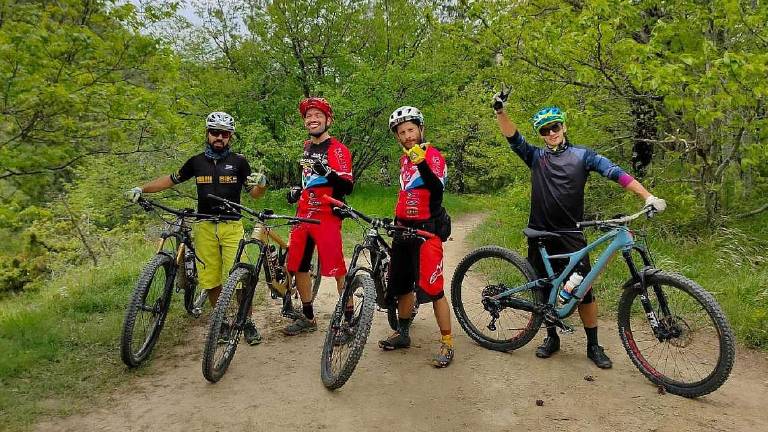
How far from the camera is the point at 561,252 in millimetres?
4469

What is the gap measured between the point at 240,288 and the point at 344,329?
1.06m

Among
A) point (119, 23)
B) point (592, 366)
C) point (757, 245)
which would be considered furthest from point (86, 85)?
point (757, 245)

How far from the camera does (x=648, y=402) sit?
3.72 metres

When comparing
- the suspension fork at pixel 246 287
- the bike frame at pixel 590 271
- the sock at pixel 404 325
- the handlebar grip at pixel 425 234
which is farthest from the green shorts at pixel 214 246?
the bike frame at pixel 590 271

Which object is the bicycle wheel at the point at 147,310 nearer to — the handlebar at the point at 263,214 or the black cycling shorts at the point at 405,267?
the handlebar at the point at 263,214

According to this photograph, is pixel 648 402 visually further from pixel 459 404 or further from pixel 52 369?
pixel 52 369

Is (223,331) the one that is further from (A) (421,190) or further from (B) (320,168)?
(A) (421,190)

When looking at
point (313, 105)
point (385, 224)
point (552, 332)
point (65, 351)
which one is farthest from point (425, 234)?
point (65, 351)

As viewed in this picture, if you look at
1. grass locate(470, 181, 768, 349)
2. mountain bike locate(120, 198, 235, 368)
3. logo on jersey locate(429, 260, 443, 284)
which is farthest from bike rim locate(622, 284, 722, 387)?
mountain bike locate(120, 198, 235, 368)

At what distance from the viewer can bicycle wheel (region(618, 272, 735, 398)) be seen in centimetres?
362

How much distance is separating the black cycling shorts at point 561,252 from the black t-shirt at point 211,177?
2860mm

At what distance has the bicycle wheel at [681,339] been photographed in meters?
3.62

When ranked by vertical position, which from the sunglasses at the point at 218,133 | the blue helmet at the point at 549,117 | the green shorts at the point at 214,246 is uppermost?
the blue helmet at the point at 549,117

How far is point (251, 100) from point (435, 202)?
12.9 meters
